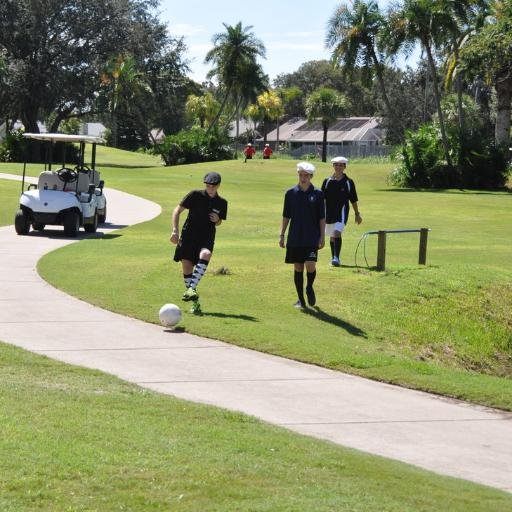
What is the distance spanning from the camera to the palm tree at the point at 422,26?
5391 centimetres

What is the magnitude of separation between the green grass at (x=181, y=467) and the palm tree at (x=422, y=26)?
157 ft

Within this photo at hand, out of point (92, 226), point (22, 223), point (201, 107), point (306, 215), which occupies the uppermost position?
point (201, 107)

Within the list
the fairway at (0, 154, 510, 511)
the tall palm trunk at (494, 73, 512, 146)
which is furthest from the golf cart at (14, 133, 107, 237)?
the tall palm trunk at (494, 73, 512, 146)

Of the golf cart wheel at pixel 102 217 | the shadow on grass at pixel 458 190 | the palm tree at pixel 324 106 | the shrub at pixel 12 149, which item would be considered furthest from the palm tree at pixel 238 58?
the golf cart wheel at pixel 102 217

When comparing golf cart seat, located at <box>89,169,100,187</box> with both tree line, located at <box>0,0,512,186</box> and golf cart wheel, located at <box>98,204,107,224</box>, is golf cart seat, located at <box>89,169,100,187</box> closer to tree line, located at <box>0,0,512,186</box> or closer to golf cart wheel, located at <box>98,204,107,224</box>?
golf cart wheel, located at <box>98,204,107,224</box>

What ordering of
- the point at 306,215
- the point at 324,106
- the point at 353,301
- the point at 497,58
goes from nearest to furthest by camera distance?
the point at 306,215 < the point at 353,301 < the point at 497,58 < the point at 324,106

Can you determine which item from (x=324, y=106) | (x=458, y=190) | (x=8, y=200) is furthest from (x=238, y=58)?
(x=8, y=200)

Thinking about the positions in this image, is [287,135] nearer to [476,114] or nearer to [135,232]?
[476,114]

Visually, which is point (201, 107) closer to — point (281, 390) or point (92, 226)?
point (92, 226)

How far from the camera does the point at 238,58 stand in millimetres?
85500

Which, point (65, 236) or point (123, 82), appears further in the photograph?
point (123, 82)

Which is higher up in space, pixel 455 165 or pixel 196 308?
pixel 455 165

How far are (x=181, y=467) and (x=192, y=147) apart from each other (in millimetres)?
61846

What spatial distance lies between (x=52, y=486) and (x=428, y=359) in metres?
7.82
